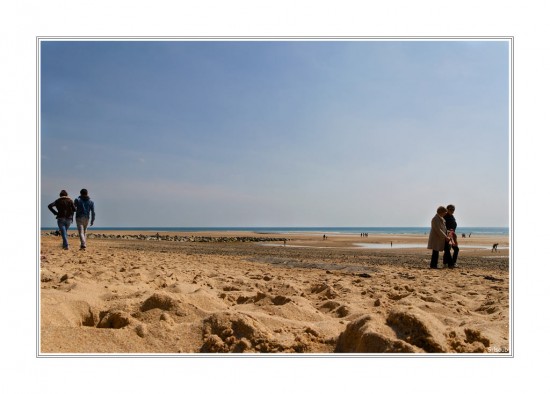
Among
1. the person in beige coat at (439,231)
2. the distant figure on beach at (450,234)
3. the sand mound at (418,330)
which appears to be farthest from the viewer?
the distant figure on beach at (450,234)

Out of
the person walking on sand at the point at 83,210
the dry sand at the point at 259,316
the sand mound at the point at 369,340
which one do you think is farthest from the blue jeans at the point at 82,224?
the sand mound at the point at 369,340

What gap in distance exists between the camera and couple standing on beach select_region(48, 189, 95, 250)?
9148mm

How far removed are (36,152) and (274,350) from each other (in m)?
2.84

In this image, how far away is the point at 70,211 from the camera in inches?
367

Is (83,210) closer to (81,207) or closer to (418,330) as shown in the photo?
(81,207)

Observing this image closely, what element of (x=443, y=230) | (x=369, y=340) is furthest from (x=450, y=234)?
(x=369, y=340)

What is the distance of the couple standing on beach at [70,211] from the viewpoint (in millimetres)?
9148

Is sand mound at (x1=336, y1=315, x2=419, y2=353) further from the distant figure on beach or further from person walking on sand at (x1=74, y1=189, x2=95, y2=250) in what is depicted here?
person walking on sand at (x1=74, y1=189, x2=95, y2=250)

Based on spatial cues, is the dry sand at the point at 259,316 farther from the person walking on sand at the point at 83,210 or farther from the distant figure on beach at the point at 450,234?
the person walking on sand at the point at 83,210

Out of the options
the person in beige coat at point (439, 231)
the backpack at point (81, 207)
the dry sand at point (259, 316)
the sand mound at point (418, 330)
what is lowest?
the dry sand at point (259, 316)

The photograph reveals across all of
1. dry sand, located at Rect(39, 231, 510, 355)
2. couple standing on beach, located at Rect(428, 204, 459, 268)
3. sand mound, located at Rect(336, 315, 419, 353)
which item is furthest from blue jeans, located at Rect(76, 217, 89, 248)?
sand mound, located at Rect(336, 315, 419, 353)

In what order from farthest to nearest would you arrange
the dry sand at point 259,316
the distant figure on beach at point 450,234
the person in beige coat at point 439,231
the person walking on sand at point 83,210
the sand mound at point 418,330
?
the person walking on sand at point 83,210 < the distant figure on beach at point 450,234 < the person in beige coat at point 439,231 < the dry sand at point 259,316 < the sand mound at point 418,330

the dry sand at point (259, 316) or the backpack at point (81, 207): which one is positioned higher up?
the backpack at point (81, 207)

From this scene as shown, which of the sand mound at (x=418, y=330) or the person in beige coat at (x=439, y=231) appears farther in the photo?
the person in beige coat at (x=439, y=231)
